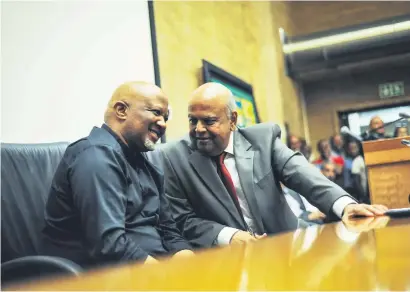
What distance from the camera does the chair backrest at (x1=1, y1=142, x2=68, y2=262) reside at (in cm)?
152

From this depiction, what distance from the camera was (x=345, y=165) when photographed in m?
5.36

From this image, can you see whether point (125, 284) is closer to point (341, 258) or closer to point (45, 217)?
point (341, 258)

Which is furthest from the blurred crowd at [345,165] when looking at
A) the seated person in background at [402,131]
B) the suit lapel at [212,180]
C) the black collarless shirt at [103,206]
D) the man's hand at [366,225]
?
the black collarless shirt at [103,206]

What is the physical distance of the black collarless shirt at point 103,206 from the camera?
1.37 m

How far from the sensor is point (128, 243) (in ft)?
4.52

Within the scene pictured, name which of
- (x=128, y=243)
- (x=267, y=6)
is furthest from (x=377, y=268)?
(x=267, y=6)

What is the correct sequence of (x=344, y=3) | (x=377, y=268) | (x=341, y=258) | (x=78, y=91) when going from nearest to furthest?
(x=377, y=268), (x=341, y=258), (x=78, y=91), (x=344, y=3)

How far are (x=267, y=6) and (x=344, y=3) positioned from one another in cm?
177

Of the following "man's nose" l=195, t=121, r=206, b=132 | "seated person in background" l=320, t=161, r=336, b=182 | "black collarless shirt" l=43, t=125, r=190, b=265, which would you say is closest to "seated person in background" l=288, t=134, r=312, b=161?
"seated person in background" l=320, t=161, r=336, b=182

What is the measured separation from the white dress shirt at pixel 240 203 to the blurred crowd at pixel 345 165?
95 centimetres

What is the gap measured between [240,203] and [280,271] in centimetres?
141

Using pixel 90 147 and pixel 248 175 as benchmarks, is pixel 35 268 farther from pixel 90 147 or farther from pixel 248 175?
pixel 248 175

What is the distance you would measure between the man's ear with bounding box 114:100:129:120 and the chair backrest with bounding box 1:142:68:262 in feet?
0.97

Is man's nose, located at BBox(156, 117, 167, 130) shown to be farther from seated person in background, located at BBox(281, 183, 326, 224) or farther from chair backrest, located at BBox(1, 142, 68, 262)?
seated person in background, located at BBox(281, 183, 326, 224)
